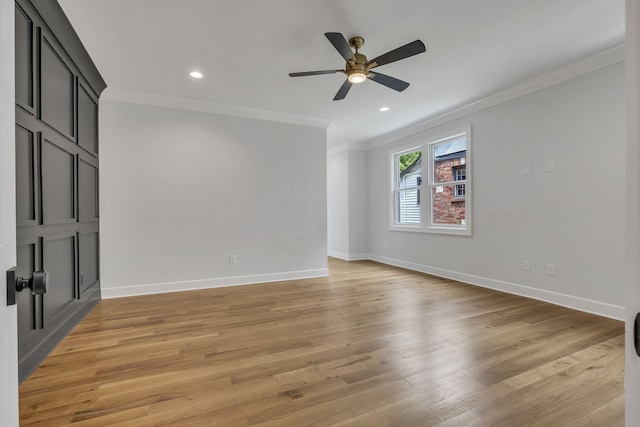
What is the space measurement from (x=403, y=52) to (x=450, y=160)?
113 inches

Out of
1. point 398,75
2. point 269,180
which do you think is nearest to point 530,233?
point 398,75

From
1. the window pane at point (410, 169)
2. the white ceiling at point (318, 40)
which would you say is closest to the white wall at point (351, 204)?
the window pane at point (410, 169)

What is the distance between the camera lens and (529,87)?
138 inches

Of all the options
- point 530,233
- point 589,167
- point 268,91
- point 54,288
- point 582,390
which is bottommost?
point 582,390

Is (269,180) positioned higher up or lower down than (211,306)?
higher up

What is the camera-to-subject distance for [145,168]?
3.72 metres

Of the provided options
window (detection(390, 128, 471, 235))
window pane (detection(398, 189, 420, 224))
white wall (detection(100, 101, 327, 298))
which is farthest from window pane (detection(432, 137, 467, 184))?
white wall (detection(100, 101, 327, 298))

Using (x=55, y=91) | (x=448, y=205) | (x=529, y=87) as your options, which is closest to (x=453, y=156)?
(x=448, y=205)

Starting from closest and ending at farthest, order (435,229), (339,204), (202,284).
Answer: (202,284) → (435,229) → (339,204)

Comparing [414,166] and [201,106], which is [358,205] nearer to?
[414,166]

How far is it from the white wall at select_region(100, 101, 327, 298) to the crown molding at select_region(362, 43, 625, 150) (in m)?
1.85

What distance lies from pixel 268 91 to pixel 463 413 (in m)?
3.65

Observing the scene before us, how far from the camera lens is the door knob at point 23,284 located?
655 mm

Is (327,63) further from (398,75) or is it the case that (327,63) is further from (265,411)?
(265,411)
